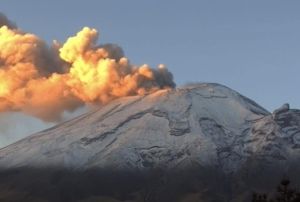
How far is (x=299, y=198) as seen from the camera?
139ft

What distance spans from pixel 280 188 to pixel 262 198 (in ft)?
9.70

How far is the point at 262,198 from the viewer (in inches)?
1850

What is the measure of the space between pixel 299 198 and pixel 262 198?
201 inches

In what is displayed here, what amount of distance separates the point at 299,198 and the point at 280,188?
2337 millimetres

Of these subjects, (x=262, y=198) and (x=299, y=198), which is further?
(x=262, y=198)

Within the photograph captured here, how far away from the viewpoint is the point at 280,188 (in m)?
44.4
